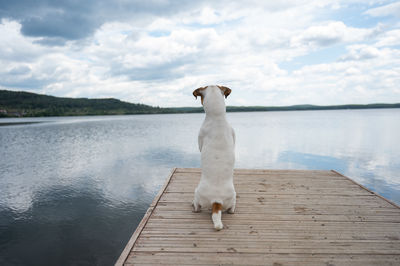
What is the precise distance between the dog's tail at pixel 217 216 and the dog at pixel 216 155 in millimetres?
16

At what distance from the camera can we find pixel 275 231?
3.64 m

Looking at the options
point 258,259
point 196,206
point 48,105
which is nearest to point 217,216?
point 196,206

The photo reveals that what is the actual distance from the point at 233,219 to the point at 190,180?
222cm

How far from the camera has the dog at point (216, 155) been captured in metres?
3.86

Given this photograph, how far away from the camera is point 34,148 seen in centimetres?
1938

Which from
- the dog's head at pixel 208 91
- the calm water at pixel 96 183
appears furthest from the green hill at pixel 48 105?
the dog's head at pixel 208 91

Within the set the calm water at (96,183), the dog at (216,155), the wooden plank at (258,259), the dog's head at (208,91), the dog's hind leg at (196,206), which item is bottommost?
the calm water at (96,183)

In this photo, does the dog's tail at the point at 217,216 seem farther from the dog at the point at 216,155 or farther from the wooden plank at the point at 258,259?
the wooden plank at the point at 258,259

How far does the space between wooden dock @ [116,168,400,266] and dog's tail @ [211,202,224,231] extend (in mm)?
111

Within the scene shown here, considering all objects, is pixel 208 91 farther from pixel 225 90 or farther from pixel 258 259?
pixel 258 259

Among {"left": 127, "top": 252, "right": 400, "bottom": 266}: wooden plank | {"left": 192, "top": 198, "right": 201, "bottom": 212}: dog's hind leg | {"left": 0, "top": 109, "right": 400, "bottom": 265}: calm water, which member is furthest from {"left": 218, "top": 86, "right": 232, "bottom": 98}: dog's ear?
Result: {"left": 0, "top": 109, "right": 400, "bottom": 265}: calm water

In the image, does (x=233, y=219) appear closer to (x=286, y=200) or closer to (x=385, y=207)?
(x=286, y=200)

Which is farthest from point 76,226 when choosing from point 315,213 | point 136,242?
point 315,213

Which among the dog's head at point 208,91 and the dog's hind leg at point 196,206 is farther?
the dog's hind leg at point 196,206
